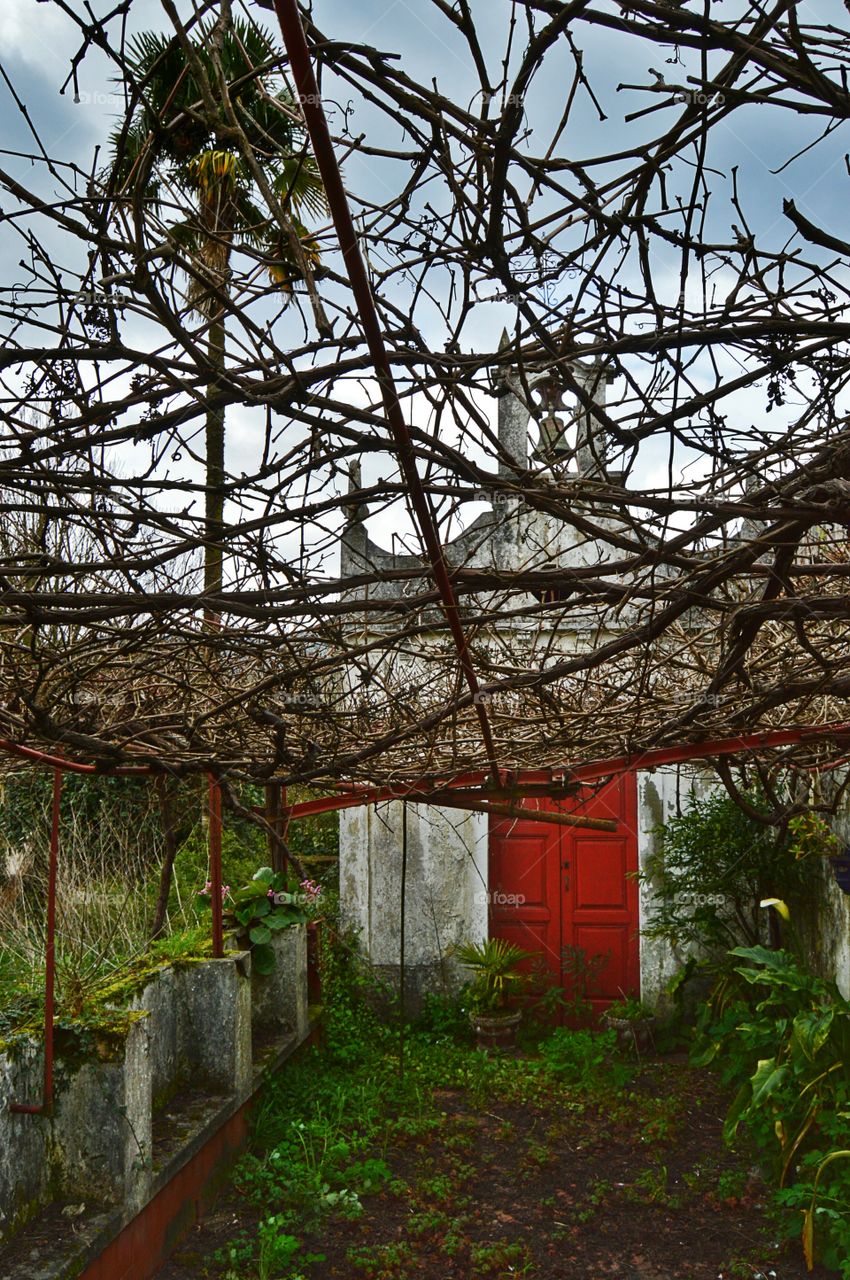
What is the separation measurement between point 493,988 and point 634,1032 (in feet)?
3.87

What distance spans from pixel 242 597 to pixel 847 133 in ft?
3.99

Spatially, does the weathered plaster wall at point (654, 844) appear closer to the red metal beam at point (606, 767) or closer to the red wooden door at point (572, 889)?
the red wooden door at point (572, 889)

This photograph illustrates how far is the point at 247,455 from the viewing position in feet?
5.98

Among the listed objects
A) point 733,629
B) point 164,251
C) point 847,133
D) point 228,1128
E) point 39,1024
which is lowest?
point 228,1128

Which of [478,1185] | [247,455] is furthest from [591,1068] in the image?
[247,455]

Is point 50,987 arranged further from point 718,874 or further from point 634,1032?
point 634,1032

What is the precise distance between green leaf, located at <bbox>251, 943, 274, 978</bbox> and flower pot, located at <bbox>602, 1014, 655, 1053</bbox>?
2968mm

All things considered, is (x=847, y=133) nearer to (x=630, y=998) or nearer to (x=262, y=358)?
(x=262, y=358)

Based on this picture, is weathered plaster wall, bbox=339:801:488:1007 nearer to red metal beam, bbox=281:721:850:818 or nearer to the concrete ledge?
the concrete ledge

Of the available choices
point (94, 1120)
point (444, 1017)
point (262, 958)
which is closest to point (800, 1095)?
point (94, 1120)

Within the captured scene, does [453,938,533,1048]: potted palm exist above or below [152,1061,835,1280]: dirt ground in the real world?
above

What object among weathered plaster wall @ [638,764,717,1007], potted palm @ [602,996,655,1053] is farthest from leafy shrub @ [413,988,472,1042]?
weathered plaster wall @ [638,764,717,1007]

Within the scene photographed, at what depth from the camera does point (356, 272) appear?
125cm

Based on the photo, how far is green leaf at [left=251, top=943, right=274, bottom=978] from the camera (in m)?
7.07
